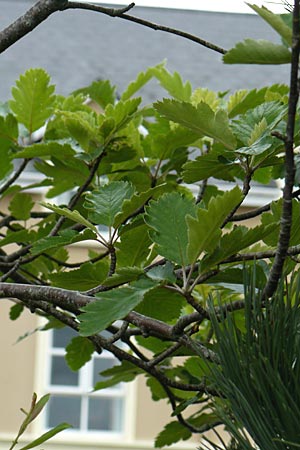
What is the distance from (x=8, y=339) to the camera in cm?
1205

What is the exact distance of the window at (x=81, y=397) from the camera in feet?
41.1

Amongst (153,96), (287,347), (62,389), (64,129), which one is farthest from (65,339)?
(287,347)

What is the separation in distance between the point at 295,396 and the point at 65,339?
1224cm

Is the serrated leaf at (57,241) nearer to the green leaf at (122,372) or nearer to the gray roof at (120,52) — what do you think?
the green leaf at (122,372)

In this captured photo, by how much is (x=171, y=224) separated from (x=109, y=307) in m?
0.12

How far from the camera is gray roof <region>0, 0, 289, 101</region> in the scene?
1305 centimetres

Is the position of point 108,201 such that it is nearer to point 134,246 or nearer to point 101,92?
point 134,246

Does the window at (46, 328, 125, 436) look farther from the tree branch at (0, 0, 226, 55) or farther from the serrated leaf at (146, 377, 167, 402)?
the tree branch at (0, 0, 226, 55)

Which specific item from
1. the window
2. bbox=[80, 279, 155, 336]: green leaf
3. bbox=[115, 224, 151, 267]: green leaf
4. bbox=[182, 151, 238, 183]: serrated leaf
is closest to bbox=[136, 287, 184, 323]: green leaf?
bbox=[115, 224, 151, 267]: green leaf

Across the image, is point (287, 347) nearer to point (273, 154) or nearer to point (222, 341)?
point (222, 341)

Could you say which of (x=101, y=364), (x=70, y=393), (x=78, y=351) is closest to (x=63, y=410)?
(x=70, y=393)

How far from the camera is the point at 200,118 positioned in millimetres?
1036

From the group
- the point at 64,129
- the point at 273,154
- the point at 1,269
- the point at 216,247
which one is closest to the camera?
the point at 216,247

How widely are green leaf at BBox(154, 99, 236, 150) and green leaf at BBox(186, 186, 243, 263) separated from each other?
141 millimetres
